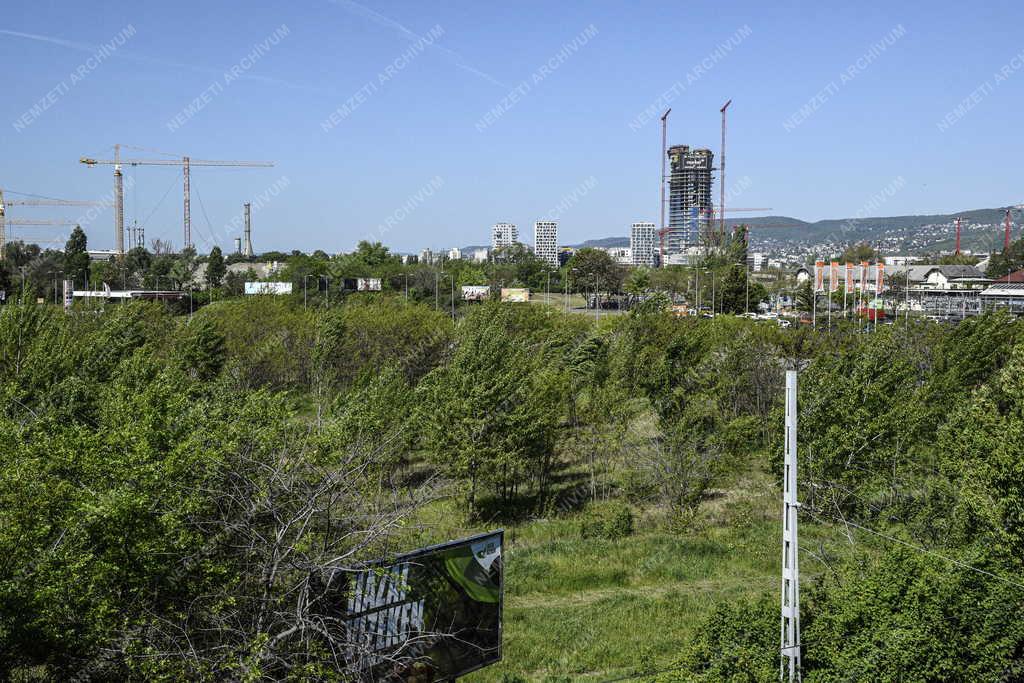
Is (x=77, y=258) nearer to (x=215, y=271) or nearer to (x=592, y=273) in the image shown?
(x=215, y=271)

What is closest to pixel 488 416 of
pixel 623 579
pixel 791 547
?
pixel 623 579

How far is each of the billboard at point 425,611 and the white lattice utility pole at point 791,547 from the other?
12.6ft

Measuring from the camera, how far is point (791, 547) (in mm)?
8992

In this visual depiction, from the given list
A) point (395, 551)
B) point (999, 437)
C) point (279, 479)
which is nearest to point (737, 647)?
point (395, 551)

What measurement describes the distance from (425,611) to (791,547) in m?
4.69

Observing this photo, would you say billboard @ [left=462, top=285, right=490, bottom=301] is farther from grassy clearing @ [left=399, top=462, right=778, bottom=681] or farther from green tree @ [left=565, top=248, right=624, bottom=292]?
grassy clearing @ [left=399, top=462, right=778, bottom=681]

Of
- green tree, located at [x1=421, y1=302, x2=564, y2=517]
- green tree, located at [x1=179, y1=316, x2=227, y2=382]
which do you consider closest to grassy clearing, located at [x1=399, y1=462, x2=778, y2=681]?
green tree, located at [x1=421, y1=302, x2=564, y2=517]

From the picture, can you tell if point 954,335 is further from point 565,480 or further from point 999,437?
point 999,437

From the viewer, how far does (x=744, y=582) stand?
59.9ft

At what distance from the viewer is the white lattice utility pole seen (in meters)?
9.01

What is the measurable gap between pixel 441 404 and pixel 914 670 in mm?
15838

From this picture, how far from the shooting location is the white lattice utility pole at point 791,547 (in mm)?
9008

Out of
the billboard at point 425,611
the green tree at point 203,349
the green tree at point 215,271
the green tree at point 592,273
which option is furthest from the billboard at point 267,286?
the billboard at point 425,611

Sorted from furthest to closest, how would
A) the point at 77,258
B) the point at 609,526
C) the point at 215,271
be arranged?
the point at 215,271 → the point at 77,258 → the point at 609,526
